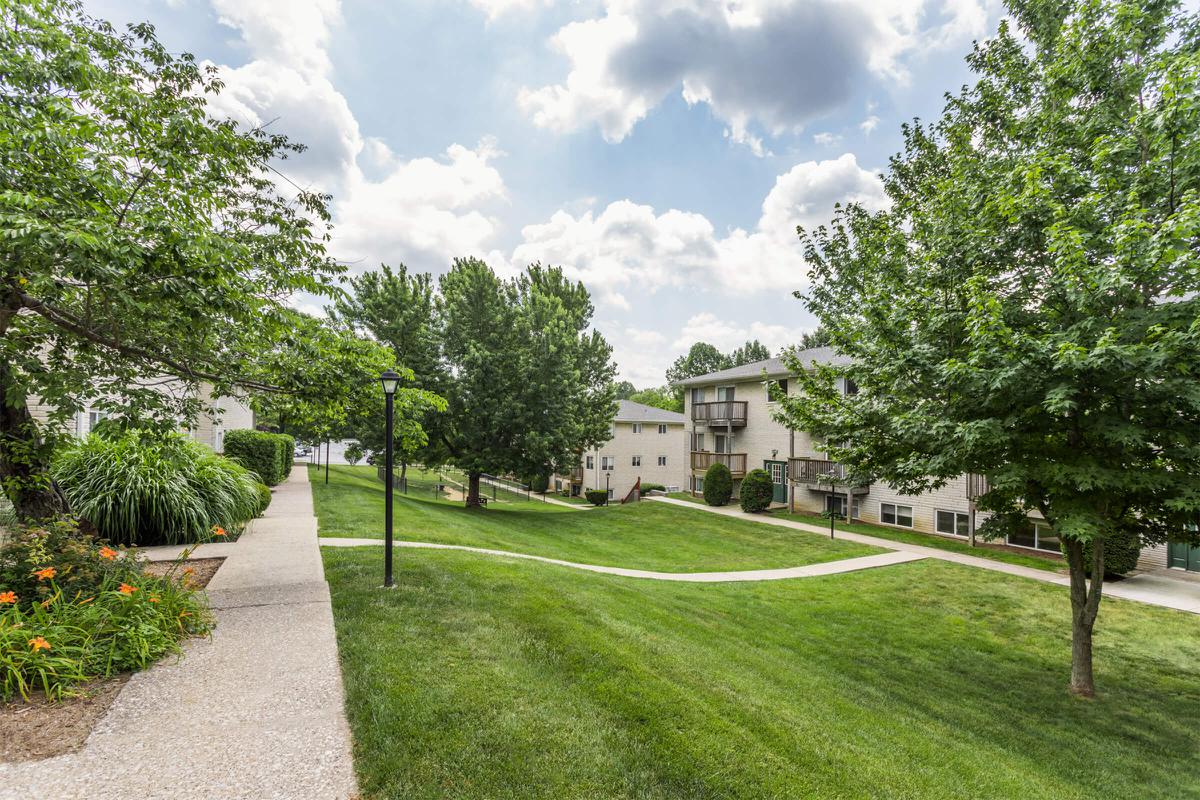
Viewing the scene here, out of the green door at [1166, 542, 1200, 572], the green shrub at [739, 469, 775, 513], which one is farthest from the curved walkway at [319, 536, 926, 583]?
the green shrub at [739, 469, 775, 513]

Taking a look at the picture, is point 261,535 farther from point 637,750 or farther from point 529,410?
point 529,410

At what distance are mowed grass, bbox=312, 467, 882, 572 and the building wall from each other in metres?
11.1

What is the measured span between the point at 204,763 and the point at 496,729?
1.74m

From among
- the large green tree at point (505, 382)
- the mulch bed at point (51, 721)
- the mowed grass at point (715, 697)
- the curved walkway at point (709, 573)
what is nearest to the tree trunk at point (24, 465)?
the mulch bed at point (51, 721)

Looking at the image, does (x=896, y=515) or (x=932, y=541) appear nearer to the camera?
(x=932, y=541)

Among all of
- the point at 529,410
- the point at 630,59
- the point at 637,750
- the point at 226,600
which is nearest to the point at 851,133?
the point at 630,59

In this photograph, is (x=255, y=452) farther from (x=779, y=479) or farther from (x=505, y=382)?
(x=779, y=479)

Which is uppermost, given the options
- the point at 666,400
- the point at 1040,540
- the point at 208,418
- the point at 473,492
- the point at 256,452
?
the point at 666,400

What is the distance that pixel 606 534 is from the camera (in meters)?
19.5

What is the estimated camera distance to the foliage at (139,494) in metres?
8.12

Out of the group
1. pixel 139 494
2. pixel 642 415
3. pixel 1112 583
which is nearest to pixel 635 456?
pixel 642 415

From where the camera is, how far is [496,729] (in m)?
3.64

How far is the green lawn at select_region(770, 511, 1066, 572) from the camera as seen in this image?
15258 millimetres

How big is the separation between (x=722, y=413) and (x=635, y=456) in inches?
408
